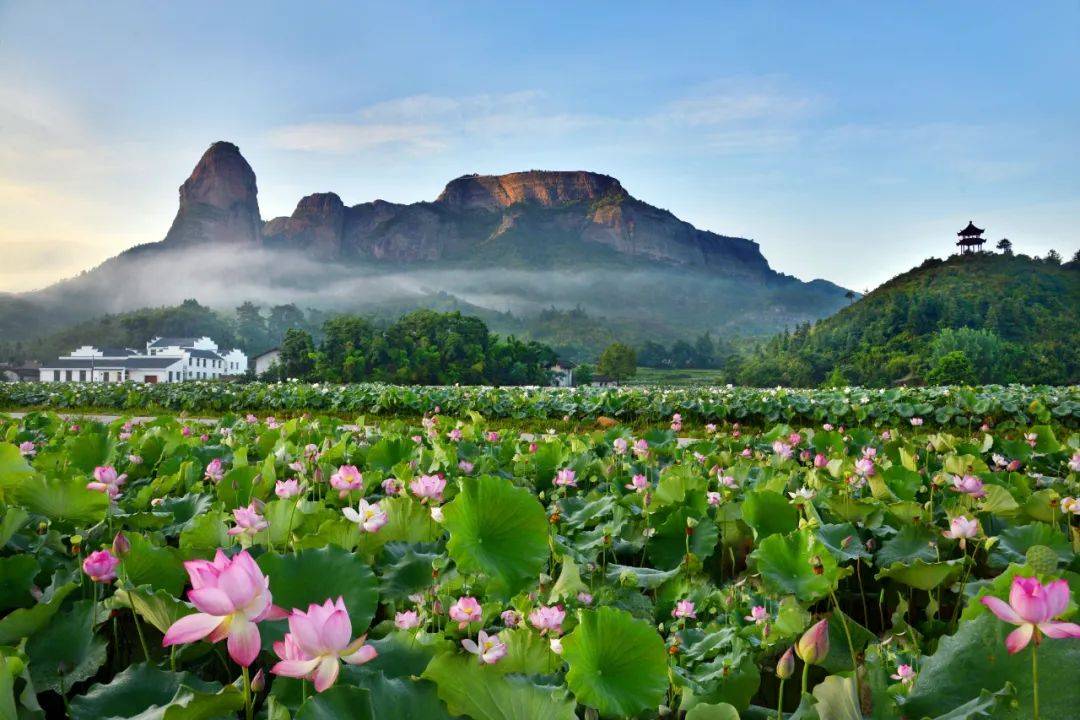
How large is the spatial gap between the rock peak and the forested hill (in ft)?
395

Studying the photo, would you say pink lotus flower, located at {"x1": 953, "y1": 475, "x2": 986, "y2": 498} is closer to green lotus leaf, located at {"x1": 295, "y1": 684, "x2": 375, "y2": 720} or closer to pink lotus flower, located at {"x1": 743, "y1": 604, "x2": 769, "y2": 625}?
pink lotus flower, located at {"x1": 743, "y1": 604, "x2": 769, "y2": 625}

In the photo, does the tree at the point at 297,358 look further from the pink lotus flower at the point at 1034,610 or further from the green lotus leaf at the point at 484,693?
the pink lotus flower at the point at 1034,610

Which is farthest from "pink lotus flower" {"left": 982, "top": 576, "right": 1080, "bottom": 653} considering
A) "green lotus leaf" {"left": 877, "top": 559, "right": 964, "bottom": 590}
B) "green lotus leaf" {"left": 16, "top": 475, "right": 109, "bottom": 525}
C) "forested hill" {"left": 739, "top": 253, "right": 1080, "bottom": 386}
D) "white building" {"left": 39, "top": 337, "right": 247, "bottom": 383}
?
"white building" {"left": 39, "top": 337, "right": 247, "bottom": 383}

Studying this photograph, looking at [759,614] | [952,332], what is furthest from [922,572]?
[952,332]

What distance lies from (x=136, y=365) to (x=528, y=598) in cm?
9682

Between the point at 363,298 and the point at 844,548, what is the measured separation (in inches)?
6940

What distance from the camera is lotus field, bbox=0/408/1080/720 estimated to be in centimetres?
94

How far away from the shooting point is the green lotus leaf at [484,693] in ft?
3.20

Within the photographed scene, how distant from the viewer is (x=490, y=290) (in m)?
170

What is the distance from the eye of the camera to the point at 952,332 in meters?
60.7

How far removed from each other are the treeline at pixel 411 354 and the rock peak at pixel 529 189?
12916 cm

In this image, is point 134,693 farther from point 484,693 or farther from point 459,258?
point 459,258

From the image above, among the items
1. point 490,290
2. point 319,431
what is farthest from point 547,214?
point 319,431

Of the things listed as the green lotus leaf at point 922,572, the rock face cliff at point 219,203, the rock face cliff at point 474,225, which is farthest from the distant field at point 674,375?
the rock face cliff at point 219,203
